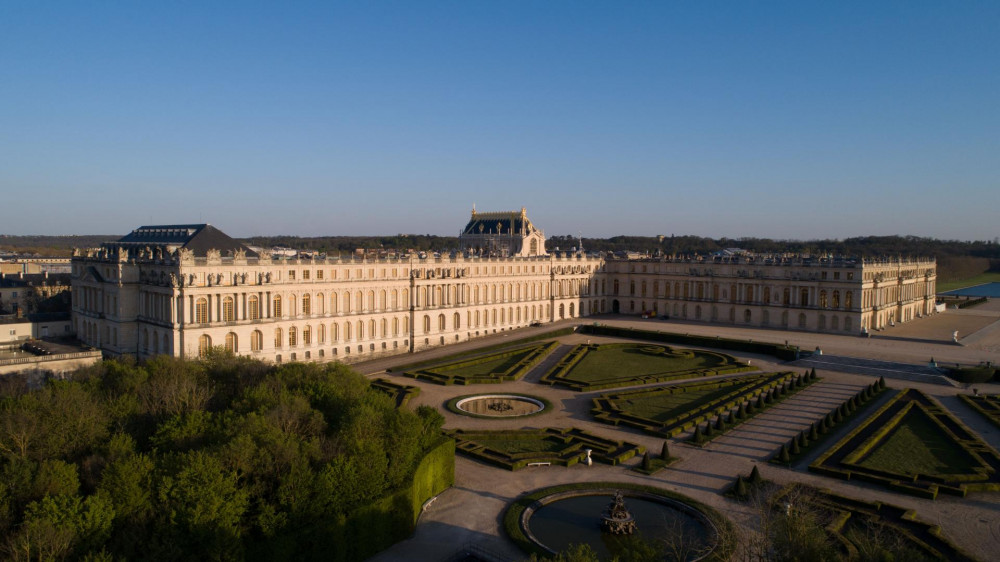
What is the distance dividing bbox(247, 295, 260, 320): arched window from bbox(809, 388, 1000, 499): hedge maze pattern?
41847mm

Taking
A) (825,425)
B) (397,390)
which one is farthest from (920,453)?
(397,390)

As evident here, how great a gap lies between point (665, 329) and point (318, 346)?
1563 inches

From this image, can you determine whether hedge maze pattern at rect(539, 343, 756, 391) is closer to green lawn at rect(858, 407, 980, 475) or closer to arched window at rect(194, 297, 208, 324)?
green lawn at rect(858, 407, 980, 475)

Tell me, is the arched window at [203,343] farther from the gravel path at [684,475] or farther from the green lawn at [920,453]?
the green lawn at [920,453]

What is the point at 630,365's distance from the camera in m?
→ 58.9

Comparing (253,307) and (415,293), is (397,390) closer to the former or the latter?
(253,307)

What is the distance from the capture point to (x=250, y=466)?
77.5ft

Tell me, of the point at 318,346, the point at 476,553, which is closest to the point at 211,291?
the point at 318,346

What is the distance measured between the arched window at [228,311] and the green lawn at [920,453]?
A: 4416 centimetres

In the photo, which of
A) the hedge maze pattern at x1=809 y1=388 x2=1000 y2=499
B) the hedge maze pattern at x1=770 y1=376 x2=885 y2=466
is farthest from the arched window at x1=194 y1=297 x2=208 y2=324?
the hedge maze pattern at x1=809 y1=388 x2=1000 y2=499

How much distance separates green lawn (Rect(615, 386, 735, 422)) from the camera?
43094 millimetres

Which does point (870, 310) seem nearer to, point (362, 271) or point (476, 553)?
point (362, 271)

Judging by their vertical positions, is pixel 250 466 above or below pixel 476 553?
above

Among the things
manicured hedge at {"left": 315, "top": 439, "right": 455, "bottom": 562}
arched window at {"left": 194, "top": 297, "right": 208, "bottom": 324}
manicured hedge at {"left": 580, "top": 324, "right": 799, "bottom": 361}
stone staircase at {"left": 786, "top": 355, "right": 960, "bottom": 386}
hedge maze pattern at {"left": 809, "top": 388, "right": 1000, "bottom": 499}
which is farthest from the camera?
manicured hedge at {"left": 580, "top": 324, "right": 799, "bottom": 361}
